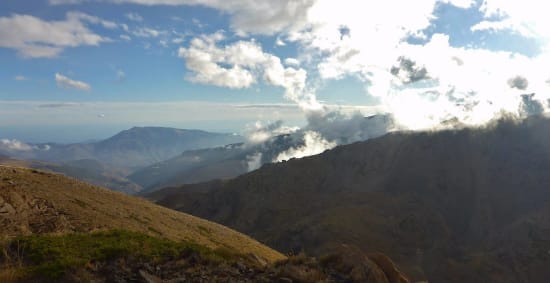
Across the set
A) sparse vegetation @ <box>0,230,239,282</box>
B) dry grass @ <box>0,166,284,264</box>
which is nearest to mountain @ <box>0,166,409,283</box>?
sparse vegetation @ <box>0,230,239,282</box>

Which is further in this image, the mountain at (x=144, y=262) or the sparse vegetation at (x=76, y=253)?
the mountain at (x=144, y=262)

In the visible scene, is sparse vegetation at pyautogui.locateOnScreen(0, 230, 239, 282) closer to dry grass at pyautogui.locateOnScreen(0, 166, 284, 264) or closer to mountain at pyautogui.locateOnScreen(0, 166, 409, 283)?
mountain at pyautogui.locateOnScreen(0, 166, 409, 283)

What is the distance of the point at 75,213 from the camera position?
28781mm

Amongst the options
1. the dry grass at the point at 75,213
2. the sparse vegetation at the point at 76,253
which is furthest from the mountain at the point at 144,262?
the dry grass at the point at 75,213

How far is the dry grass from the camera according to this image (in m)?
25.0

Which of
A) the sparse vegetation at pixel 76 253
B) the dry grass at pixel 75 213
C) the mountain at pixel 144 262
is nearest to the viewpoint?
the sparse vegetation at pixel 76 253

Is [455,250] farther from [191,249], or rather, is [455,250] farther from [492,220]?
[191,249]

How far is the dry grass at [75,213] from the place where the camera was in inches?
986

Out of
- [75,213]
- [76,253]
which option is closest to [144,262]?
[76,253]

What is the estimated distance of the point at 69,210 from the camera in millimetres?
28969

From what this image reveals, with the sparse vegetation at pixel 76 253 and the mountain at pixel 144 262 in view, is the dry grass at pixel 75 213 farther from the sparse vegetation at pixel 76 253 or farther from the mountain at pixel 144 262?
the sparse vegetation at pixel 76 253

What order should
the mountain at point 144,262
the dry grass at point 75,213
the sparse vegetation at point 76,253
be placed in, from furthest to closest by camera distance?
the dry grass at point 75,213, the mountain at point 144,262, the sparse vegetation at point 76,253

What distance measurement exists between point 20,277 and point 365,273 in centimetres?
1344

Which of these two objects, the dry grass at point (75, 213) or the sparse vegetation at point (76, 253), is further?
the dry grass at point (75, 213)
